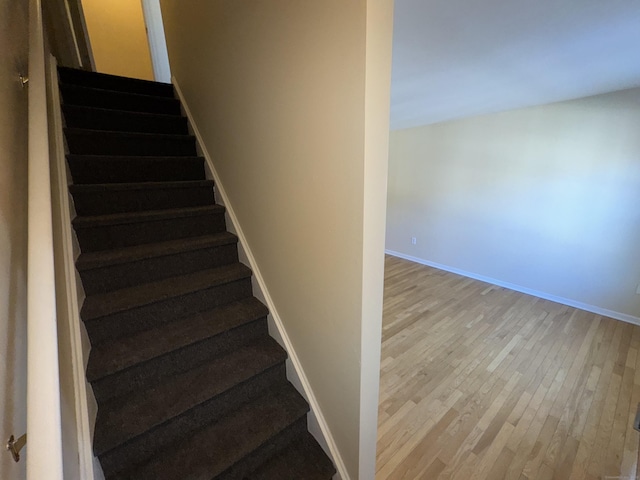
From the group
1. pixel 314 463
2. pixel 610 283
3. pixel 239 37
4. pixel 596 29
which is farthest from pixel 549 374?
pixel 239 37

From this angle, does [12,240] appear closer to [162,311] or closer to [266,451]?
[162,311]

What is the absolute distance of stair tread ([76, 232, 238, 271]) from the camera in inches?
51.9

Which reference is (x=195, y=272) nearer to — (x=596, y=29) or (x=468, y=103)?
(x=596, y=29)

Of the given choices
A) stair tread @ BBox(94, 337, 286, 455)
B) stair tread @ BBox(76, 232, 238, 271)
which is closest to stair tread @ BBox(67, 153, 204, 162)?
stair tread @ BBox(76, 232, 238, 271)

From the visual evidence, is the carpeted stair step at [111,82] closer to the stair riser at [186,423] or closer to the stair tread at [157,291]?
the stair tread at [157,291]

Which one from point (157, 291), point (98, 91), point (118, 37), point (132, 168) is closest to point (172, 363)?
point (157, 291)

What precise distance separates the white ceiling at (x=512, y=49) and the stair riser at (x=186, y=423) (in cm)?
186

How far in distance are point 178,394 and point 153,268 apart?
652 mm

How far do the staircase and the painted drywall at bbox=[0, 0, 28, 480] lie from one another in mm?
384

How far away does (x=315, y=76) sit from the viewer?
37.4 inches

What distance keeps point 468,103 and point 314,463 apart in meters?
3.36

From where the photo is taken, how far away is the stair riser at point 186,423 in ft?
3.40

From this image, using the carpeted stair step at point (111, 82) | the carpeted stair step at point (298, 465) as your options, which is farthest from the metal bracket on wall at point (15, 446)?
the carpeted stair step at point (111, 82)

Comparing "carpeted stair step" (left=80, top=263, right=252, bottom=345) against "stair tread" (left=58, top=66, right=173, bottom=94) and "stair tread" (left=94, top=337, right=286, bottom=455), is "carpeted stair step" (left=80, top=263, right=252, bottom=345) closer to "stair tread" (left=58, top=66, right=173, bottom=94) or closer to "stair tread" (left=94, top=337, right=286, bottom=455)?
"stair tread" (left=94, top=337, right=286, bottom=455)
